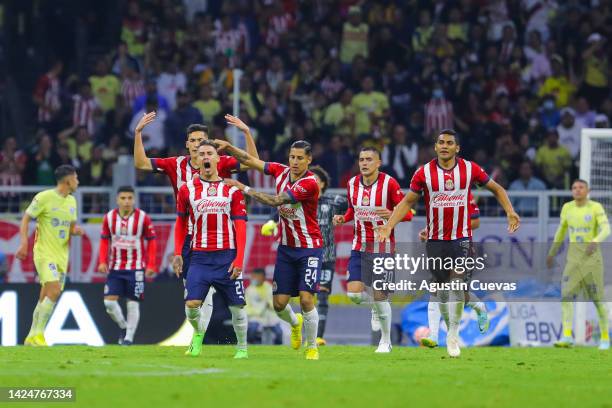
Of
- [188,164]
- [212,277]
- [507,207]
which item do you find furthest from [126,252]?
[507,207]

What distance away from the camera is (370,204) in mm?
16203

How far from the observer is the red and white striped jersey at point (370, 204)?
637 inches

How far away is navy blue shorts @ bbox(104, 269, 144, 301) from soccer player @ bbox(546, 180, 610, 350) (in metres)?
5.77

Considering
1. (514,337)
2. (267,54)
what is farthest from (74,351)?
(267,54)

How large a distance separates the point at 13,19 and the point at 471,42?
9.16 metres

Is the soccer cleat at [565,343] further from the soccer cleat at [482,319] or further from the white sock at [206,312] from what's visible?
the white sock at [206,312]

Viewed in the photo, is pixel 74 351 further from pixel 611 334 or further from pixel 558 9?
pixel 558 9

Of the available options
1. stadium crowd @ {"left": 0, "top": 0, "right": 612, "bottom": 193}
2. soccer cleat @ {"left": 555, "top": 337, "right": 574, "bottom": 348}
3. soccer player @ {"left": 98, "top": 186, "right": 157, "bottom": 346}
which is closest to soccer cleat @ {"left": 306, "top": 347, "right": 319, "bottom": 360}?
soccer player @ {"left": 98, "top": 186, "right": 157, "bottom": 346}

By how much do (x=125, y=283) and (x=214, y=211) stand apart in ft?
18.2

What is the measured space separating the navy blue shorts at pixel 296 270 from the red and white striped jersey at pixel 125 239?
17.2ft

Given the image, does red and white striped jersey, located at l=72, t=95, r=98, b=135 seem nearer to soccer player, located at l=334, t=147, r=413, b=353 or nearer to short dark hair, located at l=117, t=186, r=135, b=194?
short dark hair, located at l=117, t=186, r=135, b=194

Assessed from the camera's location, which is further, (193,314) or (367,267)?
(367,267)

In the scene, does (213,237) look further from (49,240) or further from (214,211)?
(49,240)

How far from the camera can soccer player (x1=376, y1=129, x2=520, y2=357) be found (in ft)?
46.5
